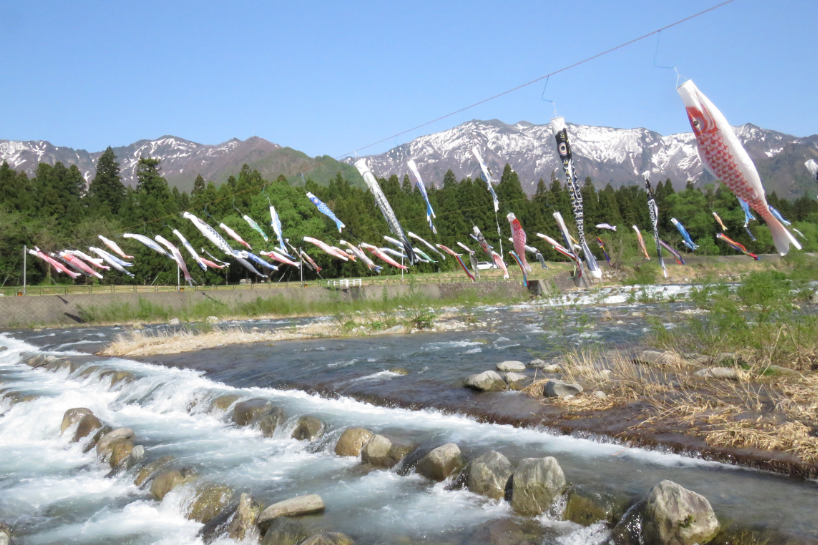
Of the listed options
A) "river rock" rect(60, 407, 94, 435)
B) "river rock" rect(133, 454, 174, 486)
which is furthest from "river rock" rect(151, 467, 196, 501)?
"river rock" rect(60, 407, 94, 435)

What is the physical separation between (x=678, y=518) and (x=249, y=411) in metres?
6.73

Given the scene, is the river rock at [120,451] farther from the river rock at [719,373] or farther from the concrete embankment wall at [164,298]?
the concrete embankment wall at [164,298]

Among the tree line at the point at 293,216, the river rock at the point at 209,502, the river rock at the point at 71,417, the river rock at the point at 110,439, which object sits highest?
the tree line at the point at 293,216

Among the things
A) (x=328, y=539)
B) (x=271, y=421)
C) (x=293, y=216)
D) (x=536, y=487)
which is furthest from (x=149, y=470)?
(x=293, y=216)

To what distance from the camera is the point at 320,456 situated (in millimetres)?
7562

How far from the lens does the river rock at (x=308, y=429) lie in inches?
318

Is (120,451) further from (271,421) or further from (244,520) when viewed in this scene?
(244,520)

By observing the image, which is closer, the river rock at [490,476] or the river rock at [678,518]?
the river rock at [678,518]

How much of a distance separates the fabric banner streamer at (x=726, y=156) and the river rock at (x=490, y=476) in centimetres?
515

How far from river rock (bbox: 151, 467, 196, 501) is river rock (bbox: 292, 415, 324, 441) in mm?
1612

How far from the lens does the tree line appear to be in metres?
53.5

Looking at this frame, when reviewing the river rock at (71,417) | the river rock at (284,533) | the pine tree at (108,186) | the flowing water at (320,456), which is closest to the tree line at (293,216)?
the pine tree at (108,186)

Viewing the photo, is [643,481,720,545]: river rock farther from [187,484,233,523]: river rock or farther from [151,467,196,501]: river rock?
[151,467,196,501]: river rock

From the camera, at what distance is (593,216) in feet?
241
